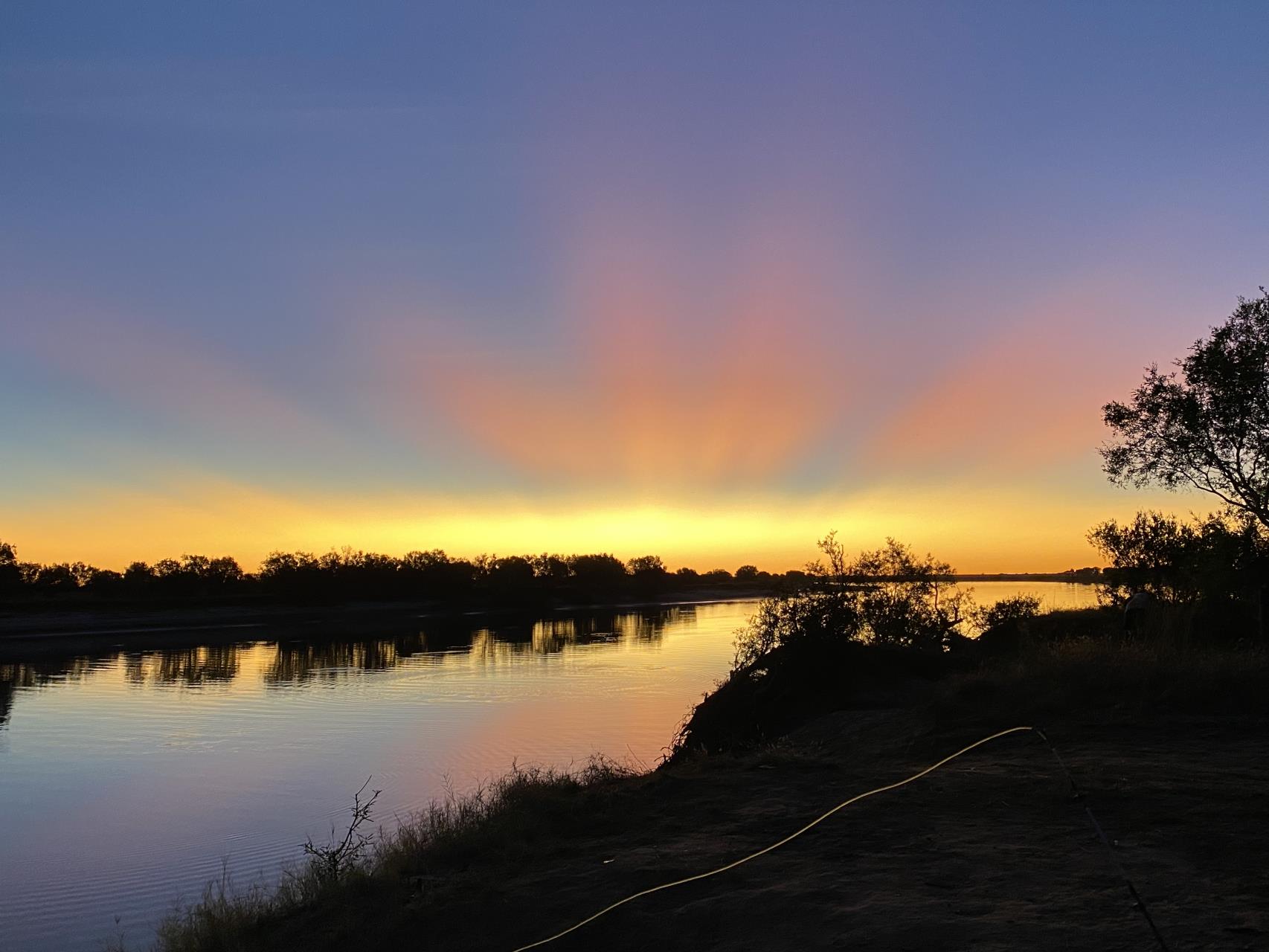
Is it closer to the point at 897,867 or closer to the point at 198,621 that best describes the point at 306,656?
the point at 198,621

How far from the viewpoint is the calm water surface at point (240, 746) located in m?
12.4

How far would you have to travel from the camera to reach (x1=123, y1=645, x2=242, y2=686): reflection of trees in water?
36531mm

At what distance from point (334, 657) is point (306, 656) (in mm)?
2314

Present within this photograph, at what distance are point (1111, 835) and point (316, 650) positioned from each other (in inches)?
1950

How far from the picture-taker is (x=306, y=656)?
47.5m

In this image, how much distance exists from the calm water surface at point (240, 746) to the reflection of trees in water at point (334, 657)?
29cm

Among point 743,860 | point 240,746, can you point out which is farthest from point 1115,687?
point 240,746

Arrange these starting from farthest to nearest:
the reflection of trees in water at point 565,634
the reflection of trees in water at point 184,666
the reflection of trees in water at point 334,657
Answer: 1. the reflection of trees in water at point 565,634
2. the reflection of trees in water at point 334,657
3. the reflection of trees in water at point 184,666

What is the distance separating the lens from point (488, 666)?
4081 cm

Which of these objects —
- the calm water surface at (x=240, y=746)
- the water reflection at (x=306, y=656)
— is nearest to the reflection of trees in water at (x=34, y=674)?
the water reflection at (x=306, y=656)

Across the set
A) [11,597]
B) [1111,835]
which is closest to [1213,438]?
[1111,835]

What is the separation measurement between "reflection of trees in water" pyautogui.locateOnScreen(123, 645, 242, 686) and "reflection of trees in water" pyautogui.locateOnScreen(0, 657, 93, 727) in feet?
5.77

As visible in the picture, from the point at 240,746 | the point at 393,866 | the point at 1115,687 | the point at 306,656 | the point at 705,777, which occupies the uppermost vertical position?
the point at 1115,687

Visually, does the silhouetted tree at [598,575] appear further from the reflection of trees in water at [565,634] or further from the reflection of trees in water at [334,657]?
the reflection of trees in water at [334,657]
